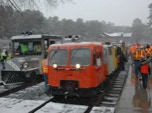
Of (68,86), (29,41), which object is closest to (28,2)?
(29,41)

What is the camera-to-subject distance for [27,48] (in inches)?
599

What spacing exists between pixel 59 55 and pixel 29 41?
5.36 metres

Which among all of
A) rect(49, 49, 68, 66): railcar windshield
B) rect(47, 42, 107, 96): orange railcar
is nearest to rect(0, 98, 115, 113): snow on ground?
rect(47, 42, 107, 96): orange railcar

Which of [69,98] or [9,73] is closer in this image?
[69,98]

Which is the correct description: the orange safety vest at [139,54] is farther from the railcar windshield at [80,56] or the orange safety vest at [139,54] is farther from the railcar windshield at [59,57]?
the railcar windshield at [59,57]

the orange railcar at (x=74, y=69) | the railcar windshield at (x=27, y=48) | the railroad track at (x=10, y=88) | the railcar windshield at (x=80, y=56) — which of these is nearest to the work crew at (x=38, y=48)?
the railcar windshield at (x=27, y=48)

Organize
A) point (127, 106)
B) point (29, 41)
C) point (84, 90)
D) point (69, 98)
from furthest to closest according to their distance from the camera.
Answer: point (29, 41)
point (69, 98)
point (84, 90)
point (127, 106)

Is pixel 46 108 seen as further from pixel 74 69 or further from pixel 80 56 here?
pixel 80 56

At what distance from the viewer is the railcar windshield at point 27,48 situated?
15.1m

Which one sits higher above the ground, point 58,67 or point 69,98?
point 58,67

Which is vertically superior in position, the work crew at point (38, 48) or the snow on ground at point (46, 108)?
the work crew at point (38, 48)

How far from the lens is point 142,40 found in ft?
413

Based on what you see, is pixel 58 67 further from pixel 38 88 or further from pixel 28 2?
pixel 28 2

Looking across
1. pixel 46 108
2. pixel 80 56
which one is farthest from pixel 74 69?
pixel 46 108
